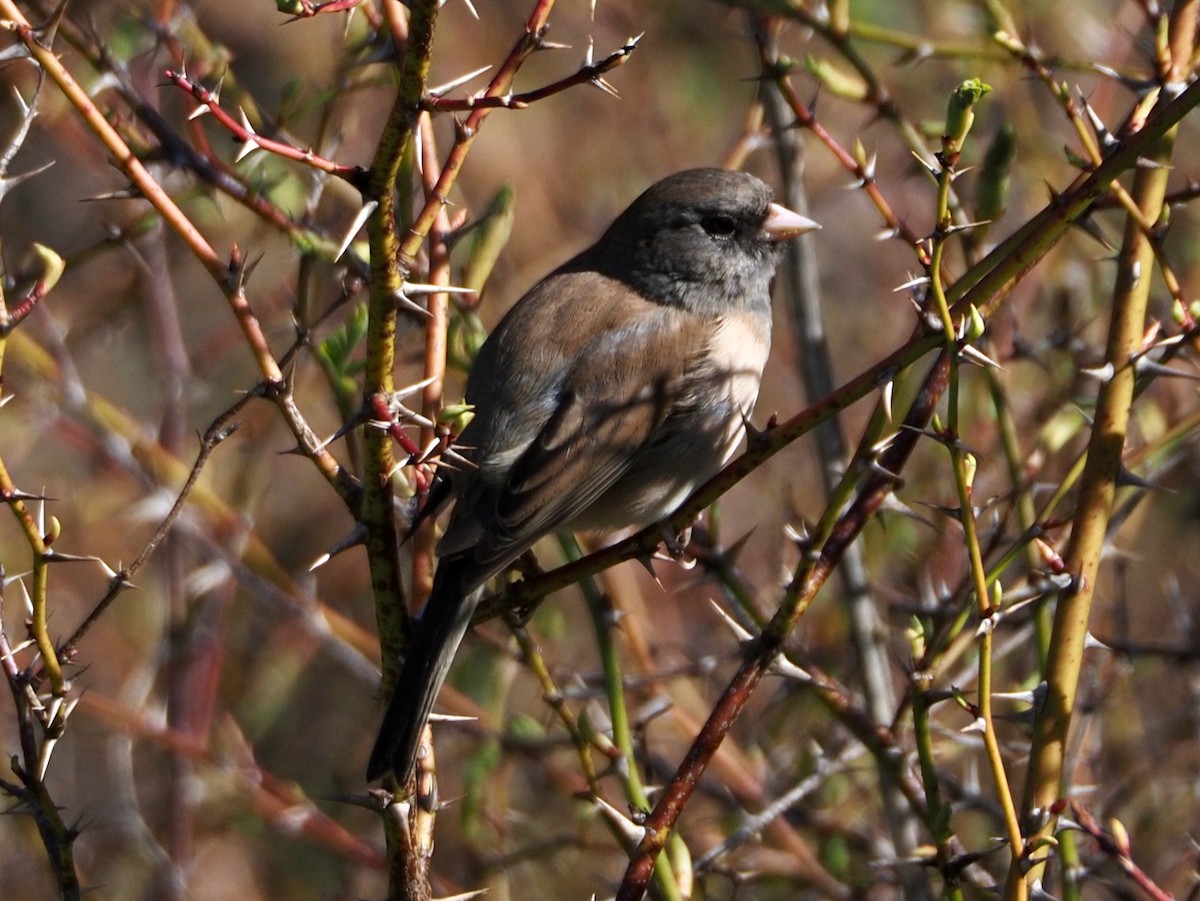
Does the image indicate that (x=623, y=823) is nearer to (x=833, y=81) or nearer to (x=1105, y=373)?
(x=1105, y=373)

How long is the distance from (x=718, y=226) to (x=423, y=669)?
1.71 metres

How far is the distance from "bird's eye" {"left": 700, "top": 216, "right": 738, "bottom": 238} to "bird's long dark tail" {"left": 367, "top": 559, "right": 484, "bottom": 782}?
4.29 ft

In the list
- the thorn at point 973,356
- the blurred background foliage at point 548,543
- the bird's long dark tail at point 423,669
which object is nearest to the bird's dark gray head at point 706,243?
the blurred background foliage at point 548,543

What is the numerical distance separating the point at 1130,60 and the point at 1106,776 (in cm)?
241

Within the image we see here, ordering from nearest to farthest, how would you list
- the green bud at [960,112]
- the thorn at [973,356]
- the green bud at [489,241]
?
the green bud at [960,112] → the thorn at [973,356] → the green bud at [489,241]

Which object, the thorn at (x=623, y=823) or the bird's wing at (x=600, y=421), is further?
the bird's wing at (x=600, y=421)

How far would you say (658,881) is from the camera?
2.36 metres

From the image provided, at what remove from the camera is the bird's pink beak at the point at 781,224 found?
3.62 meters

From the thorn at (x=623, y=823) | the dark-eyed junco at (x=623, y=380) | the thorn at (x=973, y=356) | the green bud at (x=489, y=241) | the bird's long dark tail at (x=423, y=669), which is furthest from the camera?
the dark-eyed junco at (x=623, y=380)

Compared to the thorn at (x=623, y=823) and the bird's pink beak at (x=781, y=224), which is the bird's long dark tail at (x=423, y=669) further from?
the bird's pink beak at (x=781, y=224)

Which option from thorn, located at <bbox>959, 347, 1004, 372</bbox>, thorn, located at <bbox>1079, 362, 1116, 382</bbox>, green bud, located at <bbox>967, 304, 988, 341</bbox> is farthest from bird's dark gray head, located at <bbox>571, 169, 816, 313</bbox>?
green bud, located at <bbox>967, 304, 988, 341</bbox>

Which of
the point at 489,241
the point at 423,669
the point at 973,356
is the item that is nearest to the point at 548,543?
the point at 489,241

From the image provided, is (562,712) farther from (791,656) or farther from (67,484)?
(67,484)

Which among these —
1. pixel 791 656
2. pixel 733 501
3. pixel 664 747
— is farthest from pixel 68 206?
pixel 791 656
